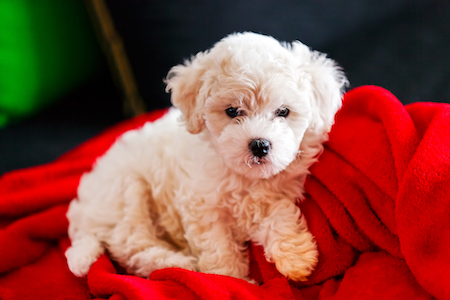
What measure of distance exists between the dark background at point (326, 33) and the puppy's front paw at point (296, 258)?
127 centimetres

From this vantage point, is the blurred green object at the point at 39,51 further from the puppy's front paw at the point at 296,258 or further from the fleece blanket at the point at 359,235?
the puppy's front paw at the point at 296,258

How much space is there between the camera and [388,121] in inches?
56.2

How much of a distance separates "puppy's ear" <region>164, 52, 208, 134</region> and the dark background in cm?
79

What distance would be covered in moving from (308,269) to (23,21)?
2.61 meters

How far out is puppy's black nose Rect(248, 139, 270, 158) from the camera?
1.39 metres

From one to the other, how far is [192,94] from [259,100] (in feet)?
1.14

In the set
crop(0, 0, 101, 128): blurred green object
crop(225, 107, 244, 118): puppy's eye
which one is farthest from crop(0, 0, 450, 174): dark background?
crop(225, 107, 244, 118): puppy's eye

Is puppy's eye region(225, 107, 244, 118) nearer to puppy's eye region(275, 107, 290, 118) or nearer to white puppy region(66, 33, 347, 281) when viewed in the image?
white puppy region(66, 33, 347, 281)

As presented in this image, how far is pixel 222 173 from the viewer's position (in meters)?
1.65

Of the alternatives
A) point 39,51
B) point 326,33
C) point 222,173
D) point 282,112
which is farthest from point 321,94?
point 39,51

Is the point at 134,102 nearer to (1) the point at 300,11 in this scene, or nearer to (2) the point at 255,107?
(1) the point at 300,11

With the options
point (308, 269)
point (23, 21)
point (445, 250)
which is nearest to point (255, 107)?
point (308, 269)

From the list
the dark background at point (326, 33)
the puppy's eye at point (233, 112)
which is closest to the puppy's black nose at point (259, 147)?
the puppy's eye at point (233, 112)

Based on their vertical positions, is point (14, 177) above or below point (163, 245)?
above
